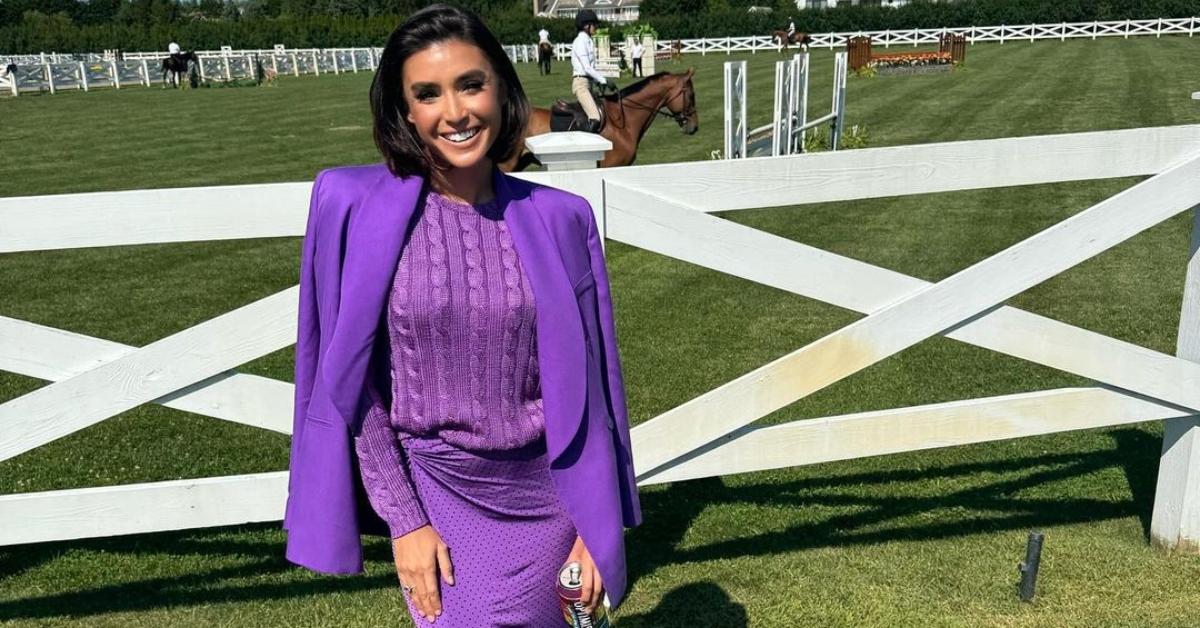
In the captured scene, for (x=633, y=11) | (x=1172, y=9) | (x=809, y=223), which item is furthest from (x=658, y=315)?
(x=633, y=11)

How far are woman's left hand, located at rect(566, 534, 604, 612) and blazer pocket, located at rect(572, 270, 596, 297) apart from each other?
19.9 inches

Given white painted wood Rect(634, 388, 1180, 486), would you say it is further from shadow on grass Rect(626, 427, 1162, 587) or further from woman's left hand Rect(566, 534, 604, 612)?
woman's left hand Rect(566, 534, 604, 612)

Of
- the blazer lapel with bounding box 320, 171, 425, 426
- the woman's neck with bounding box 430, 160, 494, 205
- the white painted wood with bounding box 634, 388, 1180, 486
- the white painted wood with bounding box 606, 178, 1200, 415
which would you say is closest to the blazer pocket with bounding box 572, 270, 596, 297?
the woman's neck with bounding box 430, 160, 494, 205

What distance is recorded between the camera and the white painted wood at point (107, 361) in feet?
9.75

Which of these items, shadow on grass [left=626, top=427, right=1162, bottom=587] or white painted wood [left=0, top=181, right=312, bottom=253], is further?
shadow on grass [left=626, top=427, right=1162, bottom=587]

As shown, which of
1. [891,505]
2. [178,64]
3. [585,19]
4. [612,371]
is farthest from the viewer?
[178,64]

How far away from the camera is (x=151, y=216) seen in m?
2.94

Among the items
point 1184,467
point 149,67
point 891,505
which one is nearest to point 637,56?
point 149,67

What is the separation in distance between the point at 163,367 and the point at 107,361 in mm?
163

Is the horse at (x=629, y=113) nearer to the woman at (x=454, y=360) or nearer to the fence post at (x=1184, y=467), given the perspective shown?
the fence post at (x=1184, y=467)

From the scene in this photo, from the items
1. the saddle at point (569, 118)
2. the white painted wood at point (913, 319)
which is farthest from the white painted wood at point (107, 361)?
the saddle at point (569, 118)

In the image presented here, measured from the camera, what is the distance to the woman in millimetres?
1873

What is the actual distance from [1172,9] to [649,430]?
55.1 meters

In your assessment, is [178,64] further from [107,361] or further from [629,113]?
[107,361]
